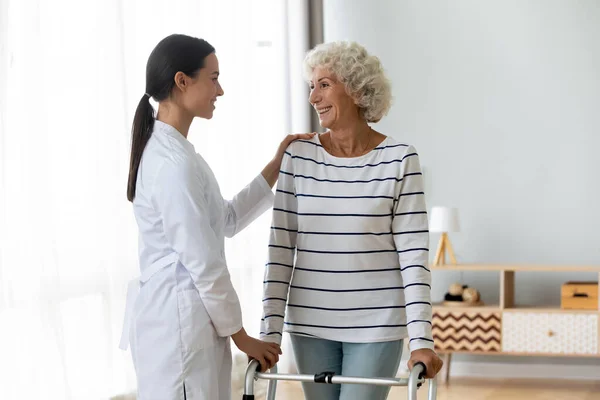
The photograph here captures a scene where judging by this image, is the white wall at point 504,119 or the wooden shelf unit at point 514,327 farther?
the white wall at point 504,119

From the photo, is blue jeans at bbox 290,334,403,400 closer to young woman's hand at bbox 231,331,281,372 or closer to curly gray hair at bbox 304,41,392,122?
young woman's hand at bbox 231,331,281,372

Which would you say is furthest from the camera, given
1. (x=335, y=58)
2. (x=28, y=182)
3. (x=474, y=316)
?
(x=474, y=316)

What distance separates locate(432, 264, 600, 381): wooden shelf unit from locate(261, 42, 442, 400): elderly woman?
3.07m

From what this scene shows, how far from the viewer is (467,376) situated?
5637 mm

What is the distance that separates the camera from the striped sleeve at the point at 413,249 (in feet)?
6.91

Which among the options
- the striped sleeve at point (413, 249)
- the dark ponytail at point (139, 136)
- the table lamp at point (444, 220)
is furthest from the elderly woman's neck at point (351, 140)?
the table lamp at point (444, 220)

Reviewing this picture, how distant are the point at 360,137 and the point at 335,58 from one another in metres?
0.21

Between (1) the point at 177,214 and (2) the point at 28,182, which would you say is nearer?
(1) the point at 177,214

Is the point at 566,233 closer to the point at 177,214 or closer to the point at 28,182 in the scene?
the point at 28,182

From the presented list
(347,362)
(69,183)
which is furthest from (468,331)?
(347,362)

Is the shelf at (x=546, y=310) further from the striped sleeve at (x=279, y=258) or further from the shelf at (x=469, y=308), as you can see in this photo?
the striped sleeve at (x=279, y=258)

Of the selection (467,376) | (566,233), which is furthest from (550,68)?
(467,376)

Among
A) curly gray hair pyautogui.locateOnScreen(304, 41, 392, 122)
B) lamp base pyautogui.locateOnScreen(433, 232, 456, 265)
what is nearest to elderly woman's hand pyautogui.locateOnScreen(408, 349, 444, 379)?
curly gray hair pyautogui.locateOnScreen(304, 41, 392, 122)

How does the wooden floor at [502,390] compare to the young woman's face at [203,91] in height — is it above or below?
below
